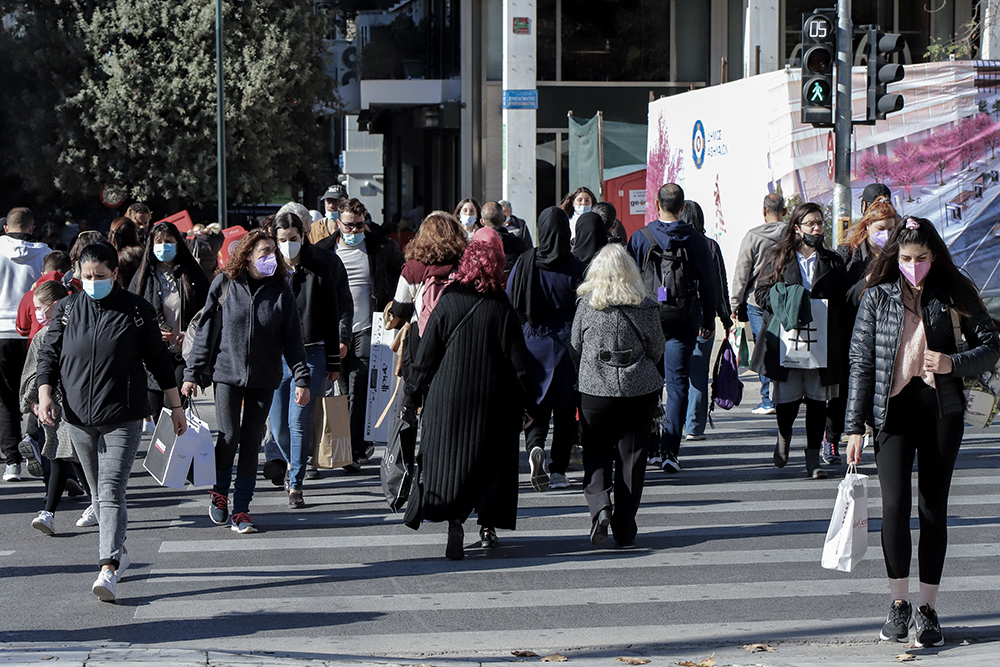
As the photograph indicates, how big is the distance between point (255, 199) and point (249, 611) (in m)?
25.7

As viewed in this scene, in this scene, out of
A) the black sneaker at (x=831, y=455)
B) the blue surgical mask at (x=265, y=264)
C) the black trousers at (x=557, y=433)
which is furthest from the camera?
the black sneaker at (x=831, y=455)

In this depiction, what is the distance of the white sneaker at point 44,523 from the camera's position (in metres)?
7.82

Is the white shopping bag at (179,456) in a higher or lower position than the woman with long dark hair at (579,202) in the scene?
lower

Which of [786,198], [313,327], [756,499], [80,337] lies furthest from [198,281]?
[786,198]

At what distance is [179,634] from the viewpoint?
591 cm

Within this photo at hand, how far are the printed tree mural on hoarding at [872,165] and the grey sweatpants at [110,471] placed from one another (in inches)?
403

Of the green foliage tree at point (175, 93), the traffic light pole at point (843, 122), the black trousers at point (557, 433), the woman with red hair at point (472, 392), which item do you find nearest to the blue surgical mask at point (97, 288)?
the woman with red hair at point (472, 392)

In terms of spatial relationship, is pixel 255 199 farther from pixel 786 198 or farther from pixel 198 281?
pixel 198 281

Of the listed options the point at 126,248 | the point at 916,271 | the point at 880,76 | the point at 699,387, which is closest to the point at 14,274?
the point at 126,248

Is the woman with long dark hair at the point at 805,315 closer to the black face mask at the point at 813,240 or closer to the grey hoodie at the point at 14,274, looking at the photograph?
the black face mask at the point at 813,240

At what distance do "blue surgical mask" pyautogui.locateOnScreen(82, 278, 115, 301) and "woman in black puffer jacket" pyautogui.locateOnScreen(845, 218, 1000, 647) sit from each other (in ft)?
11.9

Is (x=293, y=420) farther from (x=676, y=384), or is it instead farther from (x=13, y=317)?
(x=676, y=384)

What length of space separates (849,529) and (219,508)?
4.18 meters

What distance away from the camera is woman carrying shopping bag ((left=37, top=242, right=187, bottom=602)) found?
21.0ft
